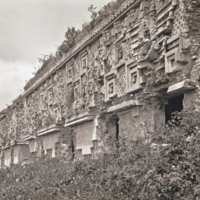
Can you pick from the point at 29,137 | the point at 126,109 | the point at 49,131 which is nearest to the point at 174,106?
the point at 126,109

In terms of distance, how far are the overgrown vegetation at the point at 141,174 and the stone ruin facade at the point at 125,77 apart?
0.60 meters

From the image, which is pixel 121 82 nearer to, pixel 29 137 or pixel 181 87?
pixel 181 87

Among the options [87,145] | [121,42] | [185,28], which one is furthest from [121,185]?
[87,145]

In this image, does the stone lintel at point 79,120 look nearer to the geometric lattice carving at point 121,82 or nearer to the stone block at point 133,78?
the geometric lattice carving at point 121,82

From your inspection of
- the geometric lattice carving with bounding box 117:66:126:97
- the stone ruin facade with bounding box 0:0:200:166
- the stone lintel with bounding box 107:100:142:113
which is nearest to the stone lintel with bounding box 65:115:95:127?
the stone ruin facade with bounding box 0:0:200:166

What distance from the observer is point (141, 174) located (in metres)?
4.92

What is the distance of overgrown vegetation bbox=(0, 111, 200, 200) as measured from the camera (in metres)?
4.28

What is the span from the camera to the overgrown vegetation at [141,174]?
4.28 m

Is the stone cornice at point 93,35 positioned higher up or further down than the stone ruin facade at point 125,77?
higher up

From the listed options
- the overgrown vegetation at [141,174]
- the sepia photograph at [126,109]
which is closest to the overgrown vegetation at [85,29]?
the sepia photograph at [126,109]

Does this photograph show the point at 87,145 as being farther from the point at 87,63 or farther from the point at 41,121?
the point at 41,121

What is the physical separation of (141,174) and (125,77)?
3.50 metres

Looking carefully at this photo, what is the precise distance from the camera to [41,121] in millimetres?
14188

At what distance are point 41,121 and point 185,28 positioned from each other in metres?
9.10
